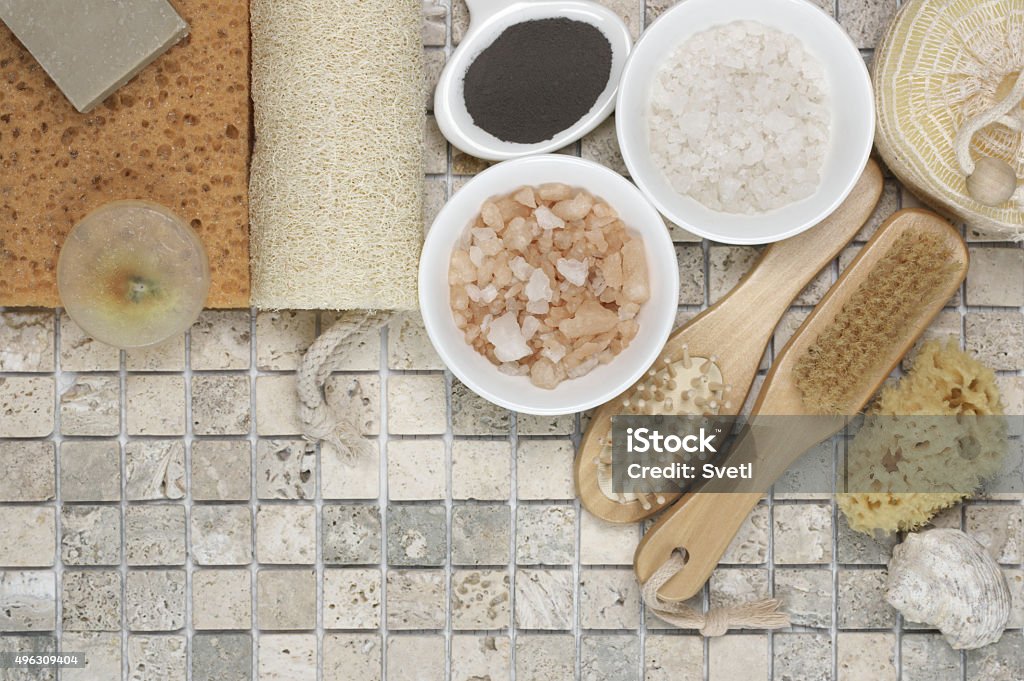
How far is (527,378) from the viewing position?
1013mm

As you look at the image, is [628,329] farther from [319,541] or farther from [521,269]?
[319,541]

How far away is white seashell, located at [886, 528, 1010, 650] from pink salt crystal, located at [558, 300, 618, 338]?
1.79 ft

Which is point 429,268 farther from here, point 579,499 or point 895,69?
point 895,69

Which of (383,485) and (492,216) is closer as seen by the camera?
(492,216)

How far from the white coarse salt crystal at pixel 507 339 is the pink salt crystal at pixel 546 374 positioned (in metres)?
0.02

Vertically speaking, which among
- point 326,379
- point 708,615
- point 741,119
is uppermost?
point 741,119

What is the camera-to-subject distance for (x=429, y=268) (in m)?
0.99

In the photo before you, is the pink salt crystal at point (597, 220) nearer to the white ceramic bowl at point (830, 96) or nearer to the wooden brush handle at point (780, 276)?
the white ceramic bowl at point (830, 96)

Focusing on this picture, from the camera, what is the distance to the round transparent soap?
934 millimetres

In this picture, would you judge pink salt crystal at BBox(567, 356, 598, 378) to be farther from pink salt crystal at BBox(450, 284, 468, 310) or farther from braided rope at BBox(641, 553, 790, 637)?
braided rope at BBox(641, 553, 790, 637)

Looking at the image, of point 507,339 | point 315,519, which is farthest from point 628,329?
point 315,519

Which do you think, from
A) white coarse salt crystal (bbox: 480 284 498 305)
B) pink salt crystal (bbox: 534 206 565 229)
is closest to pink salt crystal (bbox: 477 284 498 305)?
white coarse salt crystal (bbox: 480 284 498 305)

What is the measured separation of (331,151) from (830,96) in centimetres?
69

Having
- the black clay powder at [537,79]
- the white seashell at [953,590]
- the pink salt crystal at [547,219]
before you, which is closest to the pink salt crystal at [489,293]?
the pink salt crystal at [547,219]
